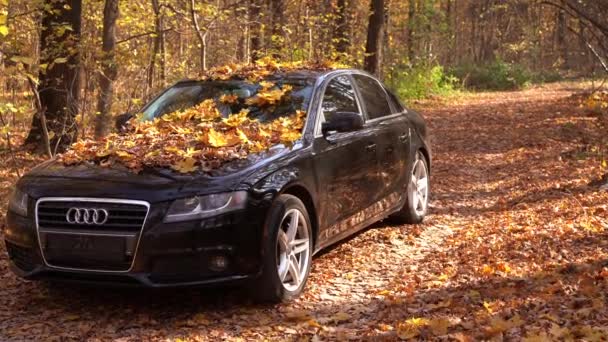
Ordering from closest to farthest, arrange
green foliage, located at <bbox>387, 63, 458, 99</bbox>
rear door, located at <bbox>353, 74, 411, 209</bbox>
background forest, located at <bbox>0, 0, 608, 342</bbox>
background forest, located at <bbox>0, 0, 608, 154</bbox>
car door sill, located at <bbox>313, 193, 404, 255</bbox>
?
background forest, located at <bbox>0, 0, 608, 342</bbox>
car door sill, located at <bbox>313, 193, 404, 255</bbox>
rear door, located at <bbox>353, 74, 411, 209</bbox>
background forest, located at <bbox>0, 0, 608, 154</bbox>
green foliage, located at <bbox>387, 63, 458, 99</bbox>

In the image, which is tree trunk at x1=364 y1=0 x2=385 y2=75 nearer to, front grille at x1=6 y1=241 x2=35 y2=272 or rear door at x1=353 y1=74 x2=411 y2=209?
rear door at x1=353 y1=74 x2=411 y2=209

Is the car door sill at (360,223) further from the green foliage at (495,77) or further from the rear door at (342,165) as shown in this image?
the green foliage at (495,77)

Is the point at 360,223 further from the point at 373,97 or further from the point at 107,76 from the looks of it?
the point at 107,76

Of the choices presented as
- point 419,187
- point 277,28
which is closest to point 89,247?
point 419,187

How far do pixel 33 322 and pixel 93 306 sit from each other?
0.43 m

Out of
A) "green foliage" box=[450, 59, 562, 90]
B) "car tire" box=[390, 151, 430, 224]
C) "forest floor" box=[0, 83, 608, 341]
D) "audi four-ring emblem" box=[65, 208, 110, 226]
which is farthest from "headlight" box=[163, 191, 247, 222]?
"green foliage" box=[450, 59, 562, 90]

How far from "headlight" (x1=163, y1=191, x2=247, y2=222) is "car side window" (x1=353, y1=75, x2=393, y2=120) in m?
2.53

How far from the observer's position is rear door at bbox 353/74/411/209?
6.81m

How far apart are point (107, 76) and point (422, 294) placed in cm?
757

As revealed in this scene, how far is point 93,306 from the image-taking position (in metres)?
5.14

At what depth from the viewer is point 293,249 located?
17.2 feet

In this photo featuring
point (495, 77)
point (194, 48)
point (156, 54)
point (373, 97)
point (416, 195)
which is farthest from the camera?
point (495, 77)

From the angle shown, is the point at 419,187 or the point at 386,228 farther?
the point at 419,187

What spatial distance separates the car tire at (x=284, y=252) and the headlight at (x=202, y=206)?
311 millimetres
